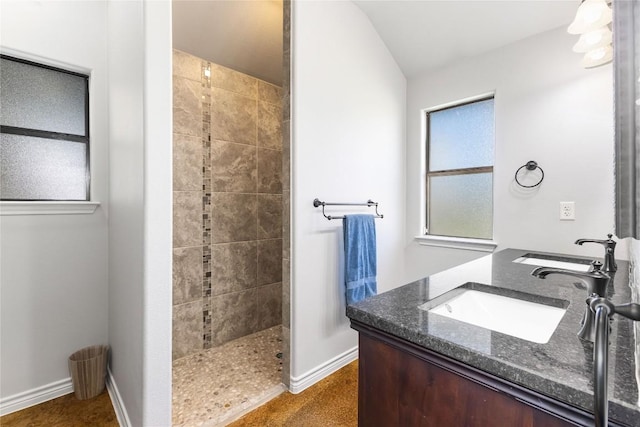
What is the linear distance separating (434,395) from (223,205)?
2.12 m

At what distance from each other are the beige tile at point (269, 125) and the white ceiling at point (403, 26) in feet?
1.20

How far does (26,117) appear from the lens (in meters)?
1.71

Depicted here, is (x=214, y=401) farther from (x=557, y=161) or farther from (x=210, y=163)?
(x=557, y=161)

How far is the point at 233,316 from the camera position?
2.52 meters

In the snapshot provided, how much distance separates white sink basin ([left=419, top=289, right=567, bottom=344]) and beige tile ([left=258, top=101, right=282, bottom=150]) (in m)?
2.16

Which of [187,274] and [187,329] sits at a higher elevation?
[187,274]

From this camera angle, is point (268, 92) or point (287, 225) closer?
point (287, 225)

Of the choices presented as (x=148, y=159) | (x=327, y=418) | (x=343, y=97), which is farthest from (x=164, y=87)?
(x=327, y=418)

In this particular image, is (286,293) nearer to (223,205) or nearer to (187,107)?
(223,205)

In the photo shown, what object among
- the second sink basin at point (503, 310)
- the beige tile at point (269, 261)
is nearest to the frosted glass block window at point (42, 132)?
the beige tile at point (269, 261)

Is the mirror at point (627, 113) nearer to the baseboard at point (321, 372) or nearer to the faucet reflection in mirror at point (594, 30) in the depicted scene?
the faucet reflection in mirror at point (594, 30)

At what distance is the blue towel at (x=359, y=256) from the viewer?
76.0 inches

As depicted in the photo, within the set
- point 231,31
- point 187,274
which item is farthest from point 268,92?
point 187,274

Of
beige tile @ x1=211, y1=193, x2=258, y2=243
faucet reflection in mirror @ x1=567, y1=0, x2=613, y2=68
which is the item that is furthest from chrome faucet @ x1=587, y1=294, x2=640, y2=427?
beige tile @ x1=211, y1=193, x2=258, y2=243
